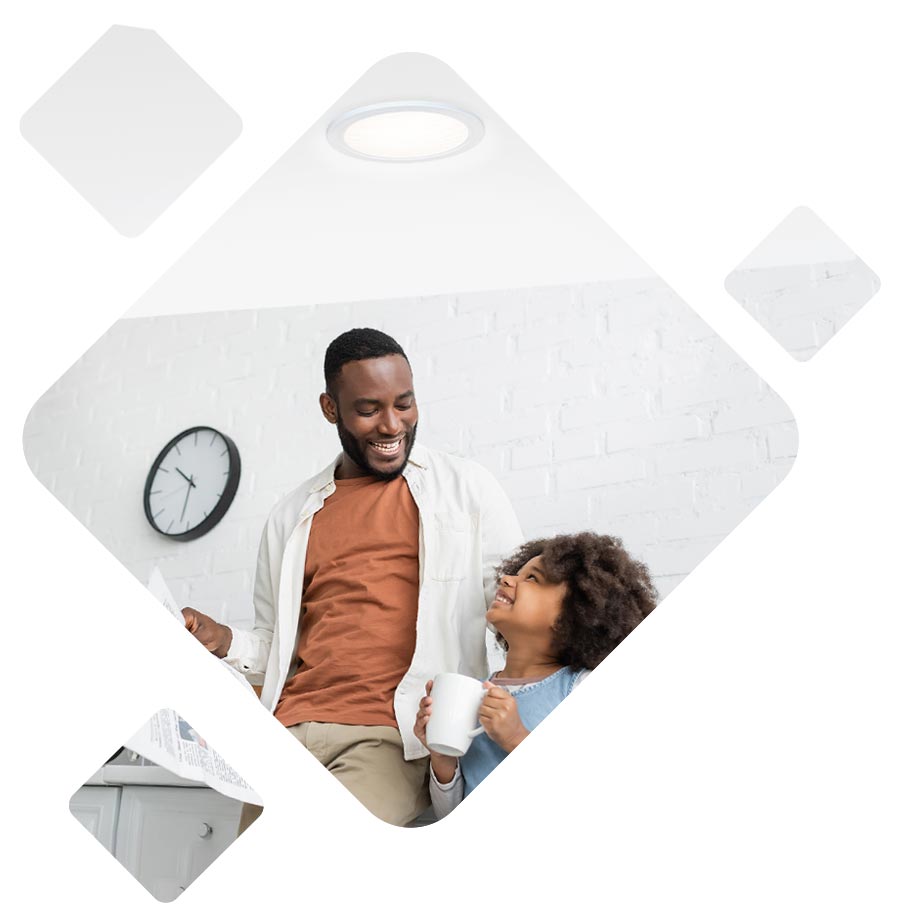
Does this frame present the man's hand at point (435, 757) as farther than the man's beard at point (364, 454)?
No

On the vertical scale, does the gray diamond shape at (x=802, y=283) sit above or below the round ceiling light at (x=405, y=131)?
below

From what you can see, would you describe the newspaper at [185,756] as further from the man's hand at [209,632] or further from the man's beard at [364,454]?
the man's beard at [364,454]

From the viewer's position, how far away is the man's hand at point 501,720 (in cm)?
115

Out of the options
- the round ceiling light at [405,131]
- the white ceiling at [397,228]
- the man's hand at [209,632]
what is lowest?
the man's hand at [209,632]

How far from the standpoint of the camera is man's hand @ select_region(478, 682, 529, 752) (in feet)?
3.77

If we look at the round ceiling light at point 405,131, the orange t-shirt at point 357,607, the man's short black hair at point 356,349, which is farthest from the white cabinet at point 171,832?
the round ceiling light at point 405,131

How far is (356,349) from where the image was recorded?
1.28 m

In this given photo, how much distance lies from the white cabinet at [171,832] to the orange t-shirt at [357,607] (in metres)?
0.11

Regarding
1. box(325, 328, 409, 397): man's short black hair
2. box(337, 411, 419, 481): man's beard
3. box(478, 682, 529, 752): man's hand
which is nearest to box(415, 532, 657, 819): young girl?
box(478, 682, 529, 752): man's hand

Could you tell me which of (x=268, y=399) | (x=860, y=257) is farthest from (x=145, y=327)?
(x=860, y=257)

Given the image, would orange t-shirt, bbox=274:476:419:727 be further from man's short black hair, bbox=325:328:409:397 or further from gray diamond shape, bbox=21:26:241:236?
gray diamond shape, bbox=21:26:241:236

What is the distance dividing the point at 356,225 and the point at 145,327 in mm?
249

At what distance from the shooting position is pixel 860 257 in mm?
1342

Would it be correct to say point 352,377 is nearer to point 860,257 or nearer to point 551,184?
point 551,184
